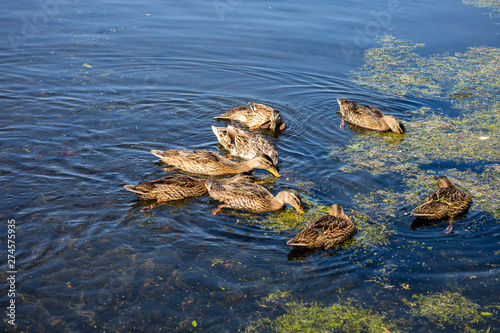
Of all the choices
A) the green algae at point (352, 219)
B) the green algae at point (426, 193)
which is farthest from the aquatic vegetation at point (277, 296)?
the green algae at point (426, 193)

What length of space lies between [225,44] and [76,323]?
1111 centimetres

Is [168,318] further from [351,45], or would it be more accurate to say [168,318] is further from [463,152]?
[351,45]

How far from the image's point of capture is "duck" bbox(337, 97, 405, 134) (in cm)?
1021

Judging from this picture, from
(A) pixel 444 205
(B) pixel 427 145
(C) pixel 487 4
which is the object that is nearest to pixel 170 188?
(A) pixel 444 205

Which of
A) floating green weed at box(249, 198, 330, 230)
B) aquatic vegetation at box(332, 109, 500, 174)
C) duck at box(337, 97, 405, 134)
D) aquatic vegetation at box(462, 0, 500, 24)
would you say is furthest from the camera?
aquatic vegetation at box(462, 0, 500, 24)

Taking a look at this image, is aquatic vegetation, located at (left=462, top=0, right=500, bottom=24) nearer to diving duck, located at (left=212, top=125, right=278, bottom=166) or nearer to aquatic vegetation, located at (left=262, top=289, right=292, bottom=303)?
diving duck, located at (left=212, top=125, right=278, bottom=166)

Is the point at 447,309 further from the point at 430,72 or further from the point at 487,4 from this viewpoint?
the point at 487,4

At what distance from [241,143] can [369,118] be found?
3.17 m

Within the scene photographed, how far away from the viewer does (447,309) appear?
5.41m

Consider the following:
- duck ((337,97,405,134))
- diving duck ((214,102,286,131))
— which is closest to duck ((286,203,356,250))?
diving duck ((214,102,286,131))

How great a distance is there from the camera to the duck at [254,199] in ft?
23.5

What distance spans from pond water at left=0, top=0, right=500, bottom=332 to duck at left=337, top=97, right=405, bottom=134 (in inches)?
10.7

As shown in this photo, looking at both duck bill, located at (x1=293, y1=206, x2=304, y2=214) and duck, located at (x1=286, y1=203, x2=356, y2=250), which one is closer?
duck, located at (x1=286, y1=203, x2=356, y2=250)

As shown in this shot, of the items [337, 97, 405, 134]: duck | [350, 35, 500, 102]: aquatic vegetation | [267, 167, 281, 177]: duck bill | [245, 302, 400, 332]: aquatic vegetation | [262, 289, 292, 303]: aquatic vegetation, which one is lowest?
[245, 302, 400, 332]: aquatic vegetation
